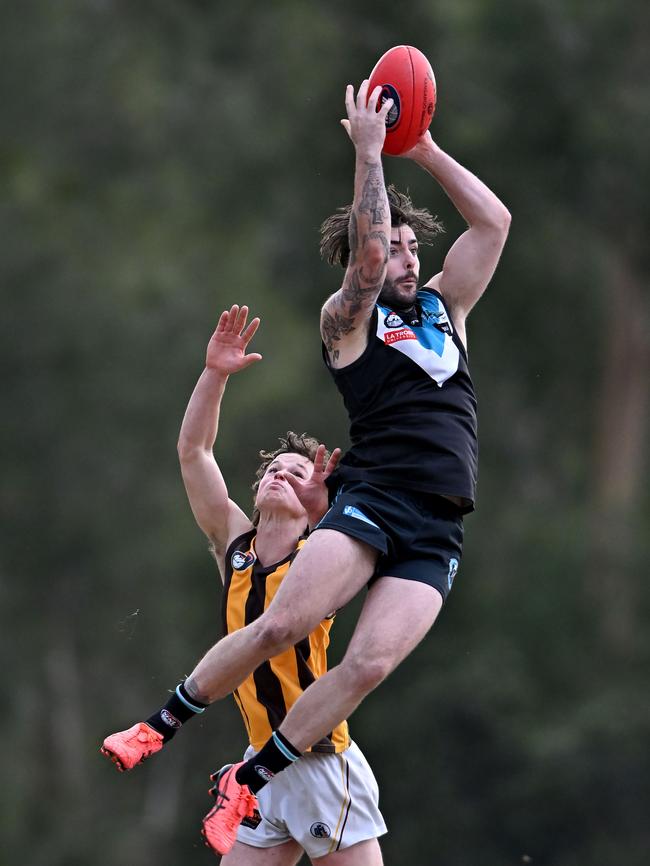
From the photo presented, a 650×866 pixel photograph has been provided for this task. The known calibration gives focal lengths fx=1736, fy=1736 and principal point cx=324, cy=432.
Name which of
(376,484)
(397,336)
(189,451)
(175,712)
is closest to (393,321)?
(397,336)

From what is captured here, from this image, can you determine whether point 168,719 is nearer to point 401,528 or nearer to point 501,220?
→ point 401,528

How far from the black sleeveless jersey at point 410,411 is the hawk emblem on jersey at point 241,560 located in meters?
0.61

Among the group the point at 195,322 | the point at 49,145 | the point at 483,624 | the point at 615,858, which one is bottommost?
the point at 615,858

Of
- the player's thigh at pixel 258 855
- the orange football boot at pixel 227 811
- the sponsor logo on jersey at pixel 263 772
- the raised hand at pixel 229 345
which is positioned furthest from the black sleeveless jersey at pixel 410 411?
the player's thigh at pixel 258 855

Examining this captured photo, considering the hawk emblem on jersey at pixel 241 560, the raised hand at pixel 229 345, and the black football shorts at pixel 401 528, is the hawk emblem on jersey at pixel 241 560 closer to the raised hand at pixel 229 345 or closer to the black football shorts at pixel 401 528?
the black football shorts at pixel 401 528

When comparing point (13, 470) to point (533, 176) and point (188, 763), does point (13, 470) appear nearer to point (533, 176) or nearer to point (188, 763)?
point (188, 763)

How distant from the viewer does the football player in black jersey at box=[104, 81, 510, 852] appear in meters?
6.88

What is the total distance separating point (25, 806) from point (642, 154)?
11.6 m

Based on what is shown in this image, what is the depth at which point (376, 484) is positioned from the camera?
718cm

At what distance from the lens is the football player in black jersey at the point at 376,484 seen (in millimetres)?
6879

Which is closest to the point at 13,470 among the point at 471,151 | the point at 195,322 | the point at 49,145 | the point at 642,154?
the point at 195,322

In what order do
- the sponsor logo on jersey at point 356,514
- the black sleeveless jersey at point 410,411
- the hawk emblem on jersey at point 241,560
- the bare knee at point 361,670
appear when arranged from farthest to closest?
the hawk emblem on jersey at point 241,560 < the black sleeveless jersey at point 410,411 < the sponsor logo on jersey at point 356,514 < the bare knee at point 361,670

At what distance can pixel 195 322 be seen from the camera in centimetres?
2467

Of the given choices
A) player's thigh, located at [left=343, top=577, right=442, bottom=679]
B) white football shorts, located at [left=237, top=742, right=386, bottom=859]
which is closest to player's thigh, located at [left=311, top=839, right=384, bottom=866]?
white football shorts, located at [left=237, top=742, right=386, bottom=859]
